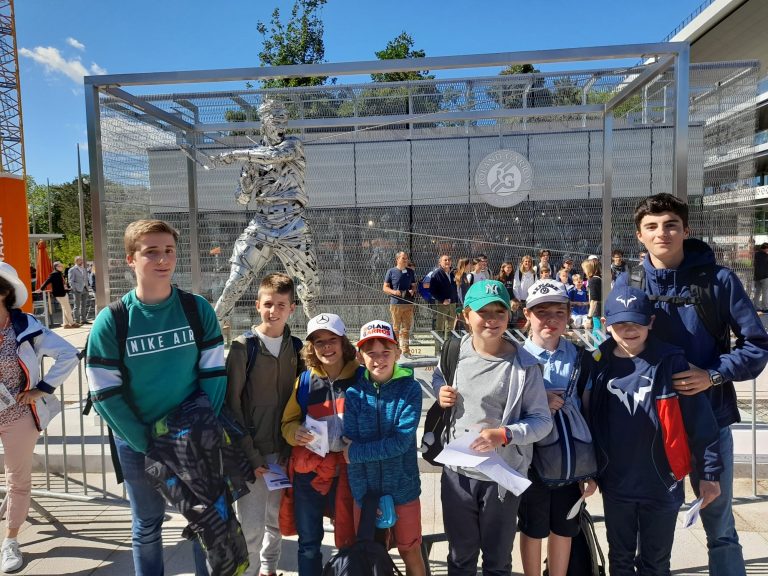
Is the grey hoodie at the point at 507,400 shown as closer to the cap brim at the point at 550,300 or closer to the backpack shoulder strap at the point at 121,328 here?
the cap brim at the point at 550,300

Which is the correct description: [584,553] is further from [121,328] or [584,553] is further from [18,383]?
[18,383]

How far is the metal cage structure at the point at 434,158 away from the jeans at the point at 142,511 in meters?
2.82

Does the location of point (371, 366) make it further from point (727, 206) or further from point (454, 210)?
point (454, 210)

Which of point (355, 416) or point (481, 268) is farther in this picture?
point (481, 268)

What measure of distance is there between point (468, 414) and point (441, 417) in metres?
0.16

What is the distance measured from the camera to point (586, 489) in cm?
236

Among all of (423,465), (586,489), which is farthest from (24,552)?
(586,489)

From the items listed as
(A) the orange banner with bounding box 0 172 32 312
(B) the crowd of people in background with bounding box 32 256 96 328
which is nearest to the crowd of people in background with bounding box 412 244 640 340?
(A) the orange banner with bounding box 0 172 32 312

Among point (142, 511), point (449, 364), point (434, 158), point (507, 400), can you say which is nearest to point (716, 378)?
point (507, 400)

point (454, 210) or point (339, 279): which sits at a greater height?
point (454, 210)

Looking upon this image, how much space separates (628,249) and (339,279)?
401 centimetres

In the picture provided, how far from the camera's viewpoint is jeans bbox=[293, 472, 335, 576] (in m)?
2.46

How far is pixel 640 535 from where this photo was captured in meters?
2.30

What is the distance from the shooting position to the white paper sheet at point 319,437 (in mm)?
2361
